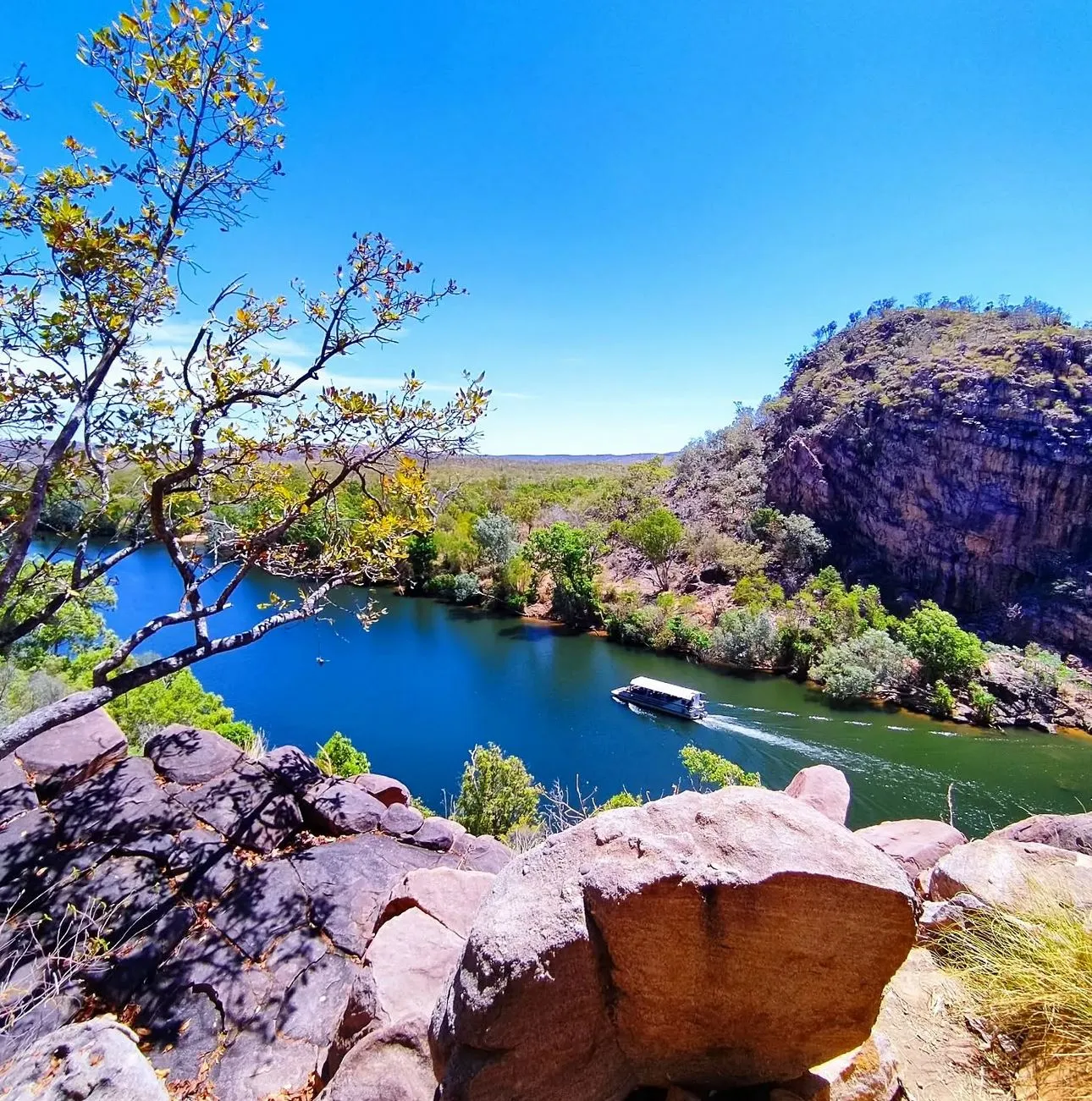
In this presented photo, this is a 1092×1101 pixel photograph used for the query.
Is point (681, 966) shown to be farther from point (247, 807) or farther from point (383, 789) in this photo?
point (383, 789)

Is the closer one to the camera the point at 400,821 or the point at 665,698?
the point at 400,821

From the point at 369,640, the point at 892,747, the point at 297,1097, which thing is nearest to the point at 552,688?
the point at 369,640

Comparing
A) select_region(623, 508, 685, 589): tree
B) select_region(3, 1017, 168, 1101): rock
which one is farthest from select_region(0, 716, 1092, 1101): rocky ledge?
select_region(623, 508, 685, 589): tree

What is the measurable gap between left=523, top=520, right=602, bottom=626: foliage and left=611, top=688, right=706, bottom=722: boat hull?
10.4m

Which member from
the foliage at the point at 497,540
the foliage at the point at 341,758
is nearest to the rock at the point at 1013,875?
the foliage at the point at 341,758

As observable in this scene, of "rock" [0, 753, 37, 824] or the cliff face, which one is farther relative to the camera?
the cliff face

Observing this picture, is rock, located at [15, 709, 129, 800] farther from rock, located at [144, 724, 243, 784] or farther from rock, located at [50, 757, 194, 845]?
rock, located at [144, 724, 243, 784]

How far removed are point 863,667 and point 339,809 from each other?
83.6 feet

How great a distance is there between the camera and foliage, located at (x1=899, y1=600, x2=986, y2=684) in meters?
25.0

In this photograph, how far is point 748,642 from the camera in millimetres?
Answer: 29375

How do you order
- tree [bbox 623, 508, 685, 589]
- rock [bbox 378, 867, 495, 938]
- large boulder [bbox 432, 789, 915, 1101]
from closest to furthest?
large boulder [bbox 432, 789, 915, 1101], rock [bbox 378, 867, 495, 938], tree [bbox 623, 508, 685, 589]

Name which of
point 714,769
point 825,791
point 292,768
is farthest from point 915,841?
point 714,769

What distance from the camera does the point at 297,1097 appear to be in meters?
3.62

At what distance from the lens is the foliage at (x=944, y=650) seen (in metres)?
25.0
